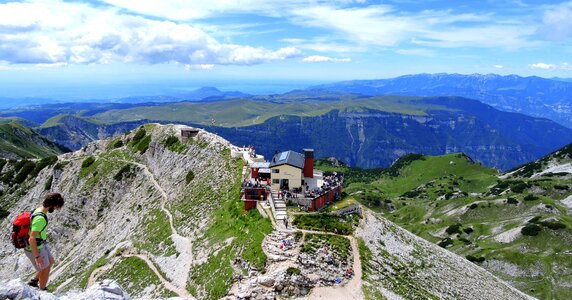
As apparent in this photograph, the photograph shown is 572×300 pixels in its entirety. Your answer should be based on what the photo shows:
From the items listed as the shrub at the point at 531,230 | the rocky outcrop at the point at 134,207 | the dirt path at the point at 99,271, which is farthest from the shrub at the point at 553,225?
the dirt path at the point at 99,271

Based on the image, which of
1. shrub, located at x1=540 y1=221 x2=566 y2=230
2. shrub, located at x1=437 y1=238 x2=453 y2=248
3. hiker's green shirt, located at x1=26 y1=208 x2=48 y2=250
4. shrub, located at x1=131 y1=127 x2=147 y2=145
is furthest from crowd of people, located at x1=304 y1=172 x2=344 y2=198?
shrub, located at x1=131 y1=127 x2=147 y2=145

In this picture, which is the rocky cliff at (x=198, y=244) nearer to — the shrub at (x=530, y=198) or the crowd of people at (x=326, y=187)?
the crowd of people at (x=326, y=187)

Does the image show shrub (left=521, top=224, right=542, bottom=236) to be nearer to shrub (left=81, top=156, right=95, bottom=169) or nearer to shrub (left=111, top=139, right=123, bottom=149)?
shrub (left=111, top=139, right=123, bottom=149)

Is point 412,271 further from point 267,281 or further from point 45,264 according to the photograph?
point 45,264

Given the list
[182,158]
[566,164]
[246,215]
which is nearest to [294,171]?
[246,215]

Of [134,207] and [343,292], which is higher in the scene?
[343,292]

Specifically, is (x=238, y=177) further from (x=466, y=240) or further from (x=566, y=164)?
(x=566, y=164)

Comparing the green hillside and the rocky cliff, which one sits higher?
the rocky cliff

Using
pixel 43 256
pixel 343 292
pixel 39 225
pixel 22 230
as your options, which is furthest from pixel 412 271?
pixel 22 230
